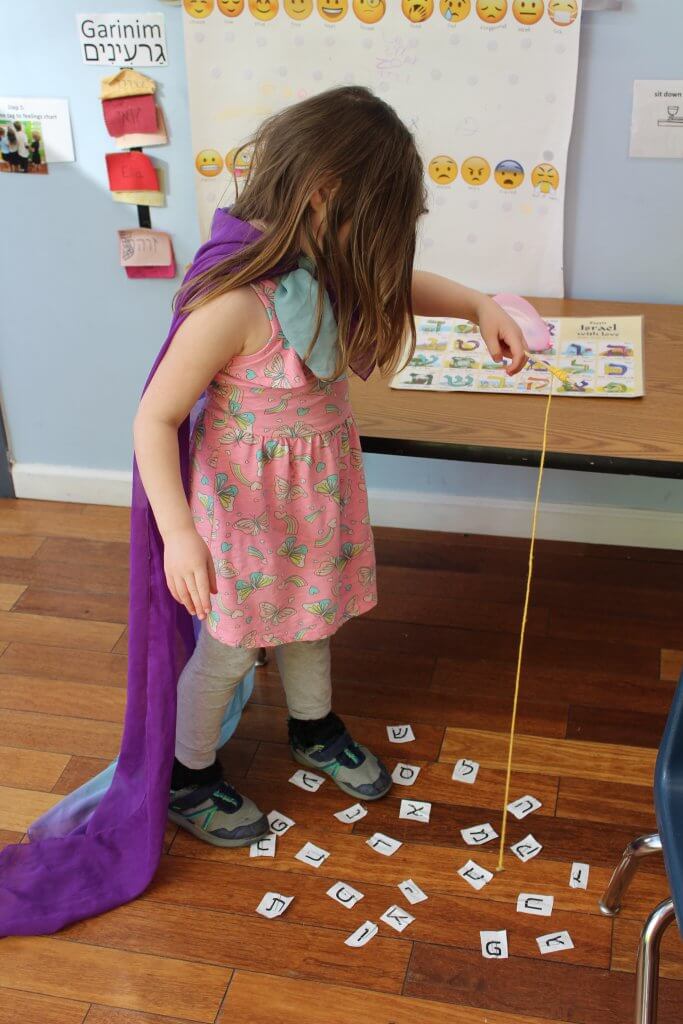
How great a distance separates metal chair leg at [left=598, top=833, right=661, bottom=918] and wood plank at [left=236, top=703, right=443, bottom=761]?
424 mm

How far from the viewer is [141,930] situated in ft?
5.29

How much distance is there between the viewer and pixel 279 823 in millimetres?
1790

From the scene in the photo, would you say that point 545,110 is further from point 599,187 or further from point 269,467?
point 269,467

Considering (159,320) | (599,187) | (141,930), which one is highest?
(599,187)

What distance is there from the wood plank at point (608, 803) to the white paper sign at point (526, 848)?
80 millimetres

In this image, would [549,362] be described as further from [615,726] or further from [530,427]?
[615,726]

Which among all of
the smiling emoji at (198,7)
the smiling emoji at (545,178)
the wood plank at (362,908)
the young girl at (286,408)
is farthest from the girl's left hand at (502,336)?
the smiling emoji at (198,7)

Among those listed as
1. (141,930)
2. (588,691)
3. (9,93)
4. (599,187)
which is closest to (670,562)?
(588,691)

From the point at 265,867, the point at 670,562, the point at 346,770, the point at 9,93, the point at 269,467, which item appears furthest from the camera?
the point at 670,562

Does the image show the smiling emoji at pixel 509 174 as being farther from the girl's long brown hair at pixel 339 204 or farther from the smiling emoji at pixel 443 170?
the girl's long brown hair at pixel 339 204

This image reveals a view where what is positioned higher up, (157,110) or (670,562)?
(157,110)

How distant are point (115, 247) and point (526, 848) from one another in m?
1.55

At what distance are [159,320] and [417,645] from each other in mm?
957

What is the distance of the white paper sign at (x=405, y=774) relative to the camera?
1.87 m
